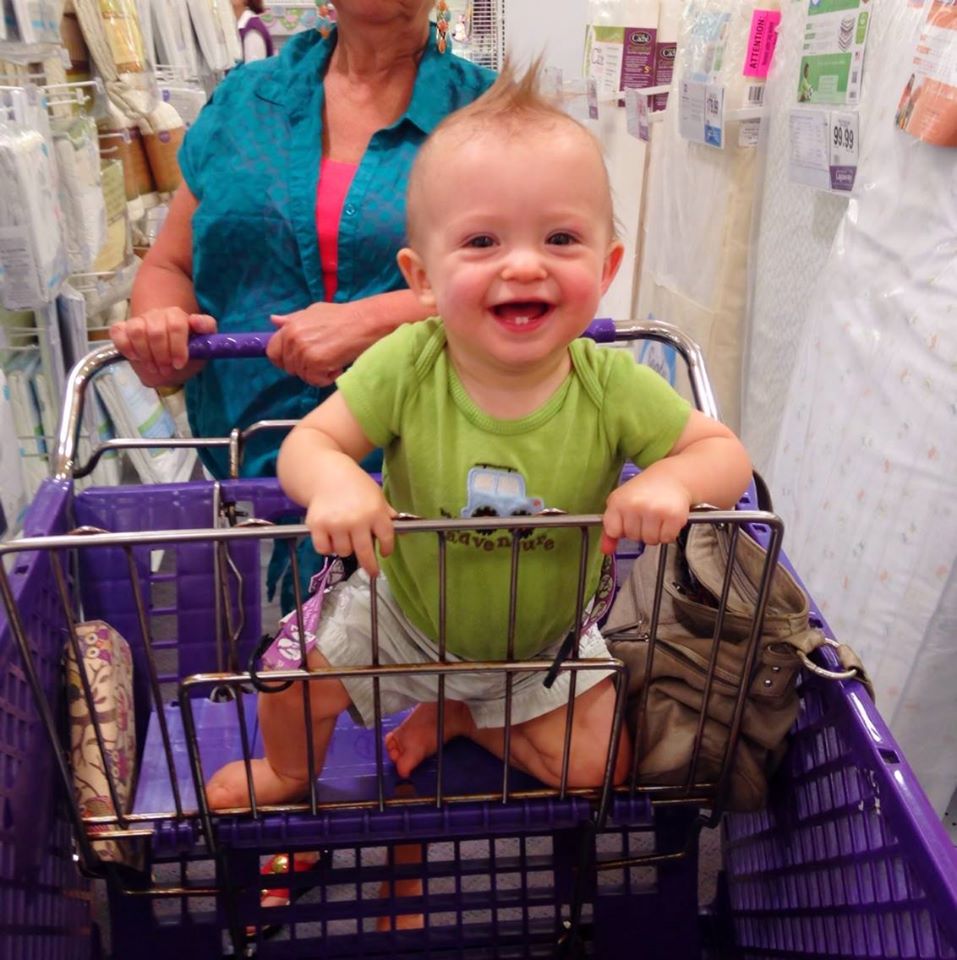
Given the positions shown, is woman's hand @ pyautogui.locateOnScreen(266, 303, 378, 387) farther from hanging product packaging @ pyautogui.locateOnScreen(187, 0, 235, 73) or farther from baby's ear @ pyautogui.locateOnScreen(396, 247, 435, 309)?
hanging product packaging @ pyautogui.locateOnScreen(187, 0, 235, 73)

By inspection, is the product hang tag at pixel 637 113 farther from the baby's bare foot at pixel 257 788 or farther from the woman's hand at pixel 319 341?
the baby's bare foot at pixel 257 788

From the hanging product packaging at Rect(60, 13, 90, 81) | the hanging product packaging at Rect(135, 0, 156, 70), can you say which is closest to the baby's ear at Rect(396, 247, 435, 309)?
the hanging product packaging at Rect(60, 13, 90, 81)

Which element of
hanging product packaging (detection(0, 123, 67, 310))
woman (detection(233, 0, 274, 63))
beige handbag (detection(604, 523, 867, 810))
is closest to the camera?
beige handbag (detection(604, 523, 867, 810))

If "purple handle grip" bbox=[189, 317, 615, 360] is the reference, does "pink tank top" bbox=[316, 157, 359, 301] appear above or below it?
above

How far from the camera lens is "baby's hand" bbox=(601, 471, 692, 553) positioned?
2.21 feet

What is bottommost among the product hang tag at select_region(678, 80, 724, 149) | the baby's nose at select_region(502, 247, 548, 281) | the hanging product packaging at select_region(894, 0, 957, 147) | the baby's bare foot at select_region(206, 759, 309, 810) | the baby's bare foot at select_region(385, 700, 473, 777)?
the baby's bare foot at select_region(385, 700, 473, 777)

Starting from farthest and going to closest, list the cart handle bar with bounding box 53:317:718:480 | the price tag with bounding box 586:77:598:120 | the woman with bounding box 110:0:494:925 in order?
1. the price tag with bounding box 586:77:598:120
2. the woman with bounding box 110:0:494:925
3. the cart handle bar with bounding box 53:317:718:480

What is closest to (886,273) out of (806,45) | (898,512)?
(898,512)

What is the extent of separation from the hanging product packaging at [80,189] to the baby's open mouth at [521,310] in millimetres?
1672

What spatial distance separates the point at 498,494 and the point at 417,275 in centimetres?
22

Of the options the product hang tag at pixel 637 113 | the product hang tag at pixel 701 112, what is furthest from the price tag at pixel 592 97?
the product hang tag at pixel 701 112

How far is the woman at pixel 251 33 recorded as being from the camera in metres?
4.12

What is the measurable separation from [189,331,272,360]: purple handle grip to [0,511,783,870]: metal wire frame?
0.37 m

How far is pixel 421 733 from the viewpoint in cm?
95
